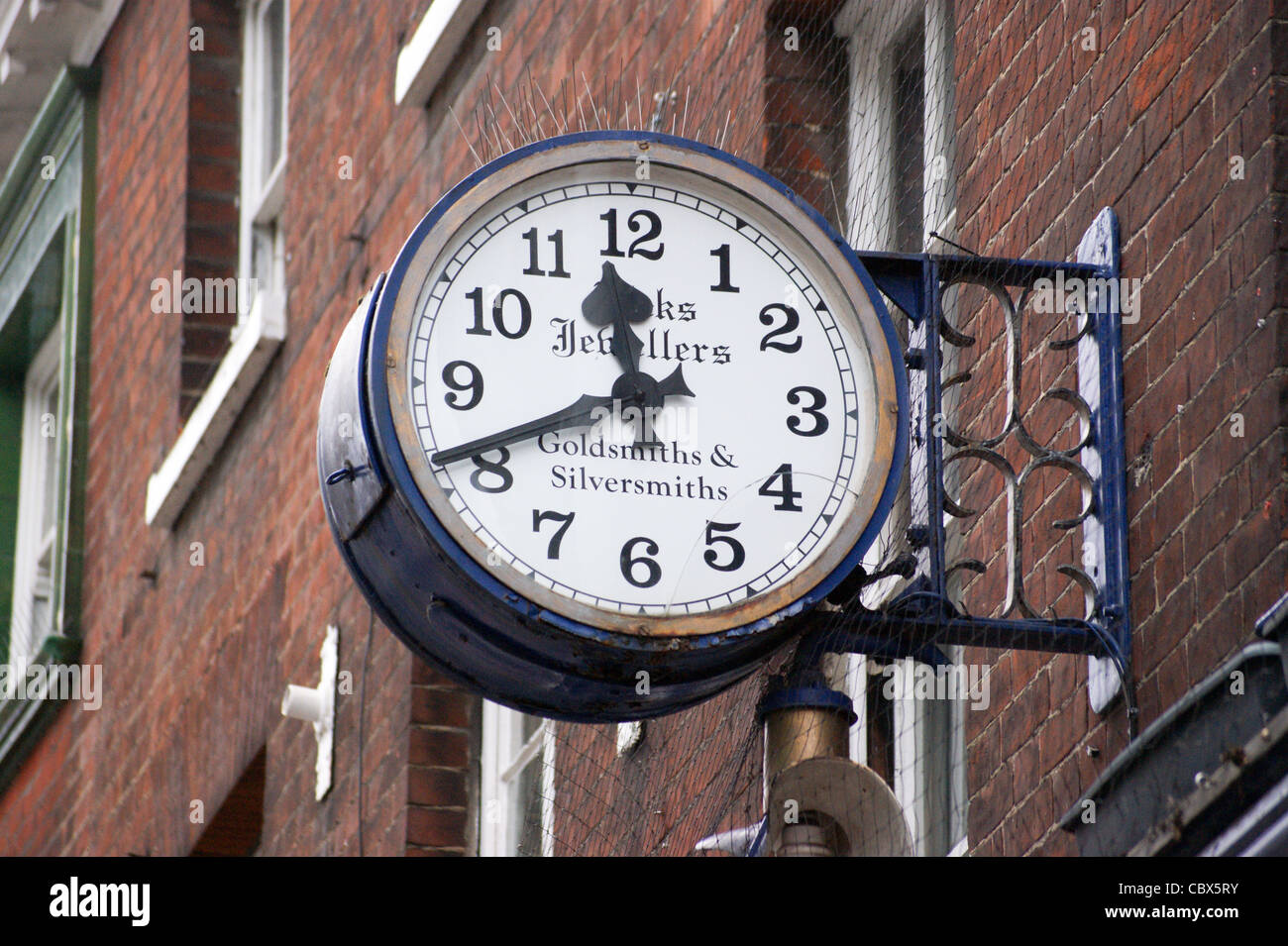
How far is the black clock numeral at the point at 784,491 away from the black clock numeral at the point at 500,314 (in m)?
0.50

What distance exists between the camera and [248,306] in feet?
36.3

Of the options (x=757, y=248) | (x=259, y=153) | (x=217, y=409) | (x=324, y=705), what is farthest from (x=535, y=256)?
(x=259, y=153)

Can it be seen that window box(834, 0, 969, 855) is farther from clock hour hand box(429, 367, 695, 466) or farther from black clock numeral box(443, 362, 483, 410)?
black clock numeral box(443, 362, 483, 410)

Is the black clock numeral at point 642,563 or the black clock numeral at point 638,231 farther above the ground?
the black clock numeral at point 638,231

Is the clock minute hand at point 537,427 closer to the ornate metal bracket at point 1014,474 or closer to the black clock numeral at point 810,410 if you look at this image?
the black clock numeral at point 810,410

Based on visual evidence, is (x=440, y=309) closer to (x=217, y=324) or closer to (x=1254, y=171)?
(x=1254, y=171)

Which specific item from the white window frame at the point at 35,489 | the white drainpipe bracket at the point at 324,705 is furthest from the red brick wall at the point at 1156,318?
the white window frame at the point at 35,489

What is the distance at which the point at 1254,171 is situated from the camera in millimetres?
5004

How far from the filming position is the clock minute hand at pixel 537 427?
4770 millimetres

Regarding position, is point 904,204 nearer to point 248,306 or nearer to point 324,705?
point 324,705

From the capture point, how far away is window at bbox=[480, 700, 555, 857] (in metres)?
8.05

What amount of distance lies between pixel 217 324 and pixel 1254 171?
689 cm
